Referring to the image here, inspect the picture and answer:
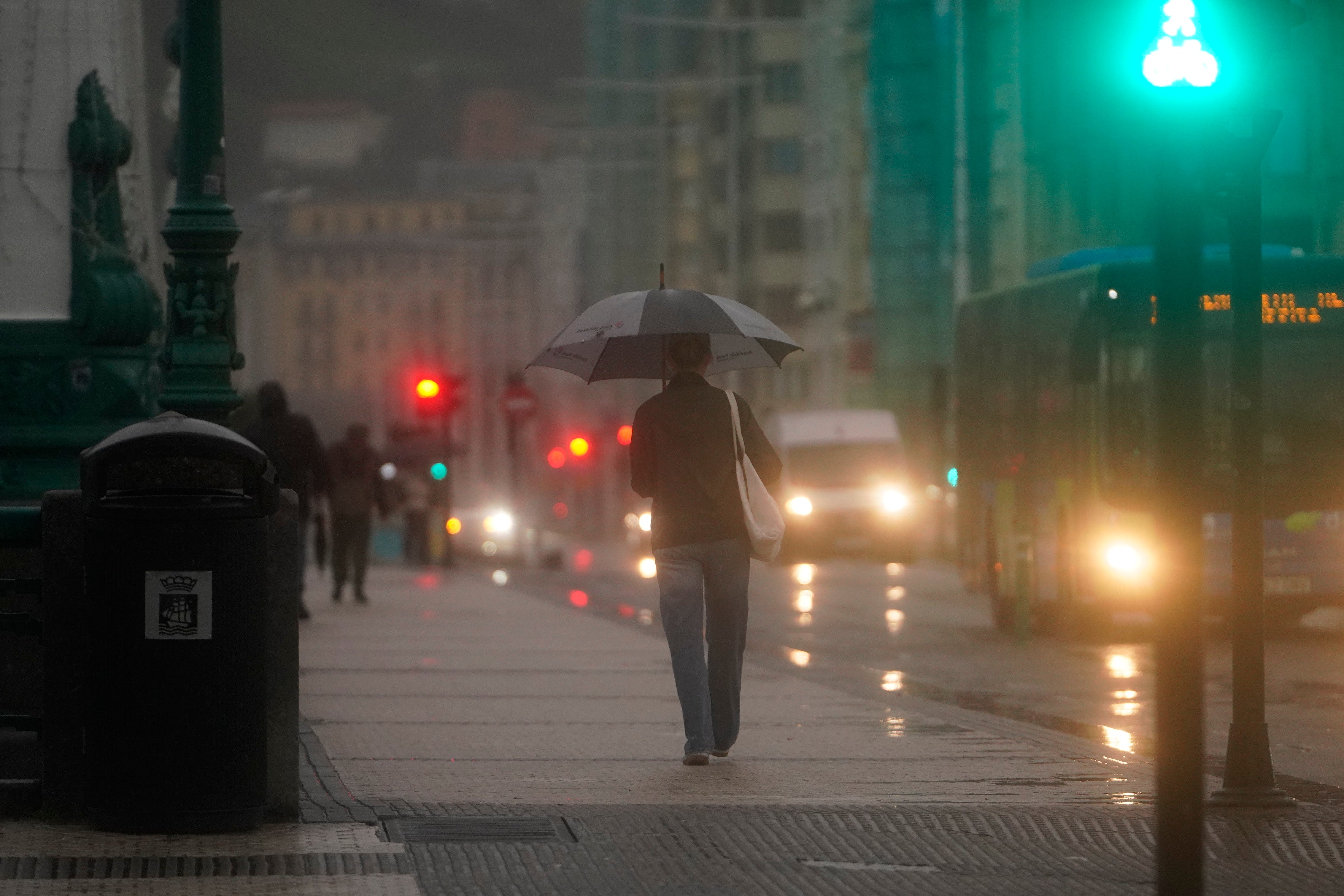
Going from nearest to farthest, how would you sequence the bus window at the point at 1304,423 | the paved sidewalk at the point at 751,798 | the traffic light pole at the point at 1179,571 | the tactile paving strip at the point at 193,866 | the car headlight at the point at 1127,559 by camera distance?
1. the traffic light pole at the point at 1179,571
2. the tactile paving strip at the point at 193,866
3. the paved sidewalk at the point at 751,798
4. the car headlight at the point at 1127,559
5. the bus window at the point at 1304,423

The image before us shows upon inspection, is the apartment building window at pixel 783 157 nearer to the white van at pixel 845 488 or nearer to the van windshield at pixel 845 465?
the white van at pixel 845 488

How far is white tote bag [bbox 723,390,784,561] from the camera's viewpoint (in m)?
9.85

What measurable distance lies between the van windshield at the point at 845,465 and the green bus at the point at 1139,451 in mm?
19141

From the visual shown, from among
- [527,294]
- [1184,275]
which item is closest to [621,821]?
[1184,275]

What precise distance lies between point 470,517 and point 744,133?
137ft

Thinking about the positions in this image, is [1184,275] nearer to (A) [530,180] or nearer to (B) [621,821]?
(B) [621,821]

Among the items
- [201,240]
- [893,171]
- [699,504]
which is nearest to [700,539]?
[699,504]

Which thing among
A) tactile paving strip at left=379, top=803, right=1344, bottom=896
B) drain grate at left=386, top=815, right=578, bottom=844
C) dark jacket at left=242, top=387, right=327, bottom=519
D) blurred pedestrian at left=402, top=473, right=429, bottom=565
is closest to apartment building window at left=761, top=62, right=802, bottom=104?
blurred pedestrian at left=402, top=473, right=429, bottom=565

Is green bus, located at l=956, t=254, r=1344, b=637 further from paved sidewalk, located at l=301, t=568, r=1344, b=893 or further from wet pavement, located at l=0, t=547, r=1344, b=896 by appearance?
paved sidewalk, located at l=301, t=568, r=1344, b=893

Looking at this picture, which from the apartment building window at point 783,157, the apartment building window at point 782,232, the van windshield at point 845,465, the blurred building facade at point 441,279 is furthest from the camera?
the blurred building facade at point 441,279

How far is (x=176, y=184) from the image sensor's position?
34.2 feet

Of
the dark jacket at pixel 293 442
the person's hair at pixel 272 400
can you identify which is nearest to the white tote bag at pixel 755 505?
the dark jacket at pixel 293 442

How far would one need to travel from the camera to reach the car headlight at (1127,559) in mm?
18812

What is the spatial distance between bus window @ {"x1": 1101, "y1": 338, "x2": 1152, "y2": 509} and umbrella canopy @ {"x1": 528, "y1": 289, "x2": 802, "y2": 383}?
7453 mm
